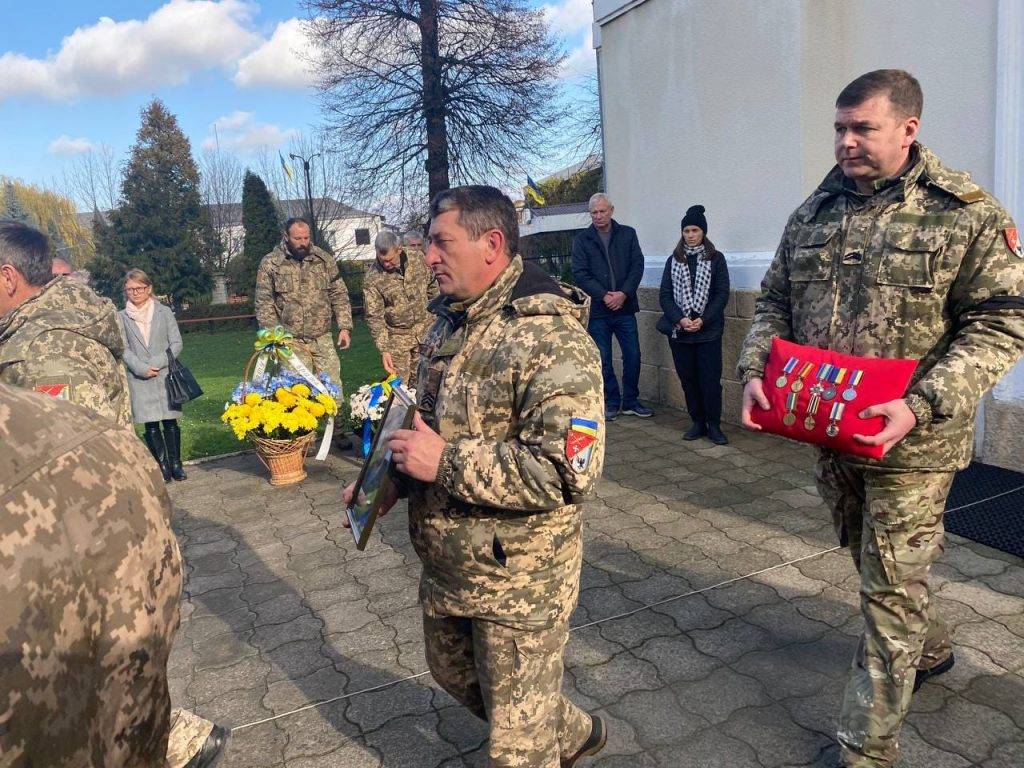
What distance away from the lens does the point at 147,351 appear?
6.96 meters

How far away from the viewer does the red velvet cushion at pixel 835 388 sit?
2.35 m

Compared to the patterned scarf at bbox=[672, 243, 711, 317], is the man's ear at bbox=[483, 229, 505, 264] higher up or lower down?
higher up

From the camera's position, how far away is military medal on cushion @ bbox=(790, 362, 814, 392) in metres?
2.54

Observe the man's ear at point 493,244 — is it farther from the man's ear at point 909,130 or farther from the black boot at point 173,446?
the black boot at point 173,446

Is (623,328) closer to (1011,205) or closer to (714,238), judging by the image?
(714,238)

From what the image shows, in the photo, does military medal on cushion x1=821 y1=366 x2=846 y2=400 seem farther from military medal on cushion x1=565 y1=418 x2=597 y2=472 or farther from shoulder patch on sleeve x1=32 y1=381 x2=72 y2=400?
shoulder patch on sleeve x1=32 y1=381 x2=72 y2=400

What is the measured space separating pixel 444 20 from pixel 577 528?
61.8 feet

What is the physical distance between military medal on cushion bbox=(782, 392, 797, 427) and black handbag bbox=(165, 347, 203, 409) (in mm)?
5560

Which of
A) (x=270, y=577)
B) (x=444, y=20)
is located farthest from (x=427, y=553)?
(x=444, y=20)

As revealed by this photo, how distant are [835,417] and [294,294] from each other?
6088mm

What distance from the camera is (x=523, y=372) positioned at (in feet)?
6.96

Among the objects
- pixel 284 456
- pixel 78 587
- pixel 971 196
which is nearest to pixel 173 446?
pixel 284 456

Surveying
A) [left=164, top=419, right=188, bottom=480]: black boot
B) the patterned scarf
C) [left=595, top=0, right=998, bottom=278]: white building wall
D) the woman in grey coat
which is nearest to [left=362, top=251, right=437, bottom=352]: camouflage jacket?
the woman in grey coat

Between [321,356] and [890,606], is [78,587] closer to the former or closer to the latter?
[890,606]
